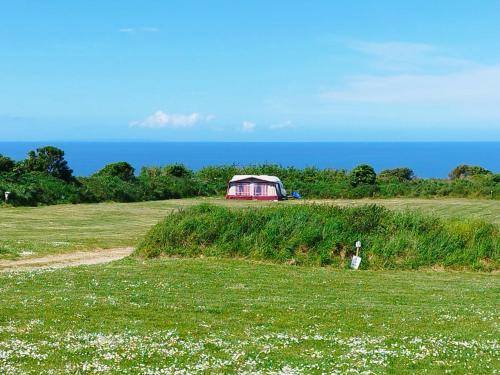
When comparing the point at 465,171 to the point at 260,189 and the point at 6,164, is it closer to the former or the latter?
the point at 260,189

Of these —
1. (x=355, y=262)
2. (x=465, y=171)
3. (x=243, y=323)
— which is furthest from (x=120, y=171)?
(x=243, y=323)

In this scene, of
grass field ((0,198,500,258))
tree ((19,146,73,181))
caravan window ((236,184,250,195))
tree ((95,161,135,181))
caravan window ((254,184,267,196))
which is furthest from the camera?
caravan window ((236,184,250,195))

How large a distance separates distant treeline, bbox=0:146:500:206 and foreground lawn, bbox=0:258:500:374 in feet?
110

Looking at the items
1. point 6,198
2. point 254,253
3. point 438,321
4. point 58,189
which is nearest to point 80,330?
point 438,321

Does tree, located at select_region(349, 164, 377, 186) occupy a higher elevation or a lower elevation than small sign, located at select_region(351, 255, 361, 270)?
higher

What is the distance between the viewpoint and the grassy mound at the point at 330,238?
2595cm

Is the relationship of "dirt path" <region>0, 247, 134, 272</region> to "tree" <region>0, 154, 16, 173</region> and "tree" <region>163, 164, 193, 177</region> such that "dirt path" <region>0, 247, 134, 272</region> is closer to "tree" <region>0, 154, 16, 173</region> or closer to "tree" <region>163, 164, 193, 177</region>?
"tree" <region>0, 154, 16, 173</region>

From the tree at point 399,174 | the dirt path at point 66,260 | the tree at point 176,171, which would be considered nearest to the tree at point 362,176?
the tree at point 399,174

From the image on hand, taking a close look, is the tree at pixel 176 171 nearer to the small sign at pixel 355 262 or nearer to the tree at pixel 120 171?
the tree at pixel 120 171

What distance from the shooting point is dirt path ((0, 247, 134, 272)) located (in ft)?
82.1

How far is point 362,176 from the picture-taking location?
68188mm

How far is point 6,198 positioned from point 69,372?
41.9 m

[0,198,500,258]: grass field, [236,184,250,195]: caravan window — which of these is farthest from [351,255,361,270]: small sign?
[236,184,250,195]: caravan window

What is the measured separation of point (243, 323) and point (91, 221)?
29.8 metres
